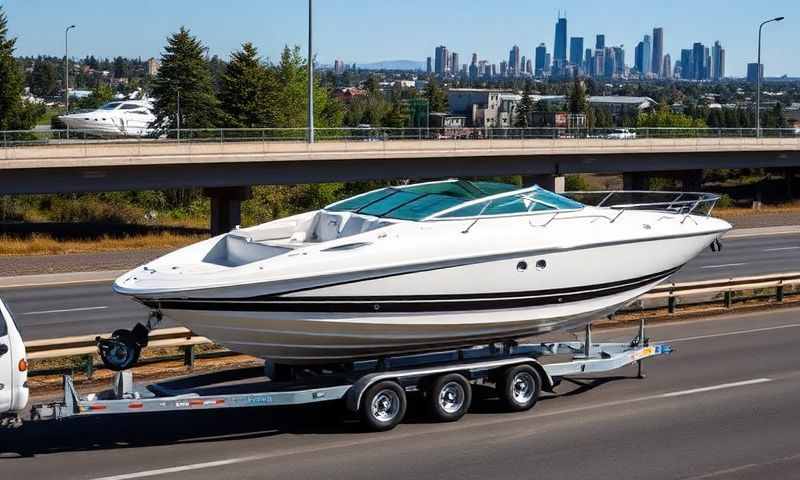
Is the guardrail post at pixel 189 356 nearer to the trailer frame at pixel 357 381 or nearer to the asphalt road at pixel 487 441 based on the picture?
the trailer frame at pixel 357 381

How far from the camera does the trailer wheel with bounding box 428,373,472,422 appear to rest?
12.6 meters

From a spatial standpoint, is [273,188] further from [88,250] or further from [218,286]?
[218,286]

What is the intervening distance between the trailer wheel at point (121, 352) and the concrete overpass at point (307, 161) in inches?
1012

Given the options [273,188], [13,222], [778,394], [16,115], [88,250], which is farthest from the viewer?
[16,115]

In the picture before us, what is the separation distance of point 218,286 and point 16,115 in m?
60.1

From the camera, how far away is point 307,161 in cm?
4278

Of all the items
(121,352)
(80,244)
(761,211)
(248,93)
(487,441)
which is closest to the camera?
(121,352)

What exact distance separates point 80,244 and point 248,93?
35.3m

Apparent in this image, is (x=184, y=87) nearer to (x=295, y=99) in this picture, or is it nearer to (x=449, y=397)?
(x=295, y=99)

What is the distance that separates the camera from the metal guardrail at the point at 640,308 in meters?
14.6

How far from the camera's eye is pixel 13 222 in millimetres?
47000

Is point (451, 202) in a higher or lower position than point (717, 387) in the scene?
higher

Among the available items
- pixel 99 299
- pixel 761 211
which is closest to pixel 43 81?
pixel 761 211

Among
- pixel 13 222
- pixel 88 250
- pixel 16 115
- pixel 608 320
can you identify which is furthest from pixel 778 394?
pixel 16 115
